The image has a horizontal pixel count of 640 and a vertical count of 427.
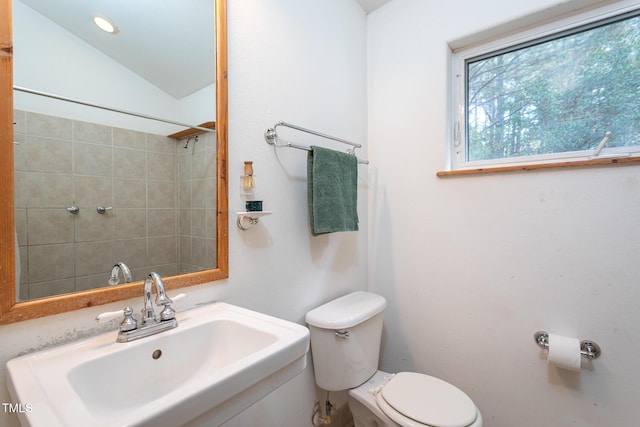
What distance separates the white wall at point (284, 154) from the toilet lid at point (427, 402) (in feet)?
1.33

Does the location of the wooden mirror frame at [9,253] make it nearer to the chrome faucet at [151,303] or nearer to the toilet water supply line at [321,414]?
the chrome faucet at [151,303]

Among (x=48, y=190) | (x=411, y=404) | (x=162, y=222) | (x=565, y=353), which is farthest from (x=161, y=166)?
(x=565, y=353)

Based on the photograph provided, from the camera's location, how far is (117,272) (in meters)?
0.77

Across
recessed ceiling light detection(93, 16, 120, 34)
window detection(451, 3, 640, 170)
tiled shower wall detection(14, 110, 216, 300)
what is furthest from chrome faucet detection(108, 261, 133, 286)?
window detection(451, 3, 640, 170)

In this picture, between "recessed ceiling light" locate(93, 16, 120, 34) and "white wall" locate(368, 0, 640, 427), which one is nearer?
"recessed ceiling light" locate(93, 16, 120, 34)

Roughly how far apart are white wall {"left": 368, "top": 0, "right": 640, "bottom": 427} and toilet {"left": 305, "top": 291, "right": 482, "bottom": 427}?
30 centimetres

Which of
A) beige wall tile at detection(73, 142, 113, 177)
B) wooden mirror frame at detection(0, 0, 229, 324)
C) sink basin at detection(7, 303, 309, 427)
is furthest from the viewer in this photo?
beige wall tile at detection(73, 142, 113, 177)

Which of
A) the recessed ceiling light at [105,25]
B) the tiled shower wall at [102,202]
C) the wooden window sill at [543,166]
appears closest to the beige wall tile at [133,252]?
the tiled shower wall at [102,202]

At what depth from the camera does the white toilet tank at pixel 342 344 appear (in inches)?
47.9

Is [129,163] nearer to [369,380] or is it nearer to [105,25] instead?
[105,25]

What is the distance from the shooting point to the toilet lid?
1.00 m

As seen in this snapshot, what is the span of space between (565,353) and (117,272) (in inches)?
61.4

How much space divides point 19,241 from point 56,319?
197 mm

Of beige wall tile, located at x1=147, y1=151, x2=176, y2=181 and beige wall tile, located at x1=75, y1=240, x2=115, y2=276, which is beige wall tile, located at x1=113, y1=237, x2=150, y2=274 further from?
beige wall tile, located at x1=147, y1=151, x2=176, y2=181
